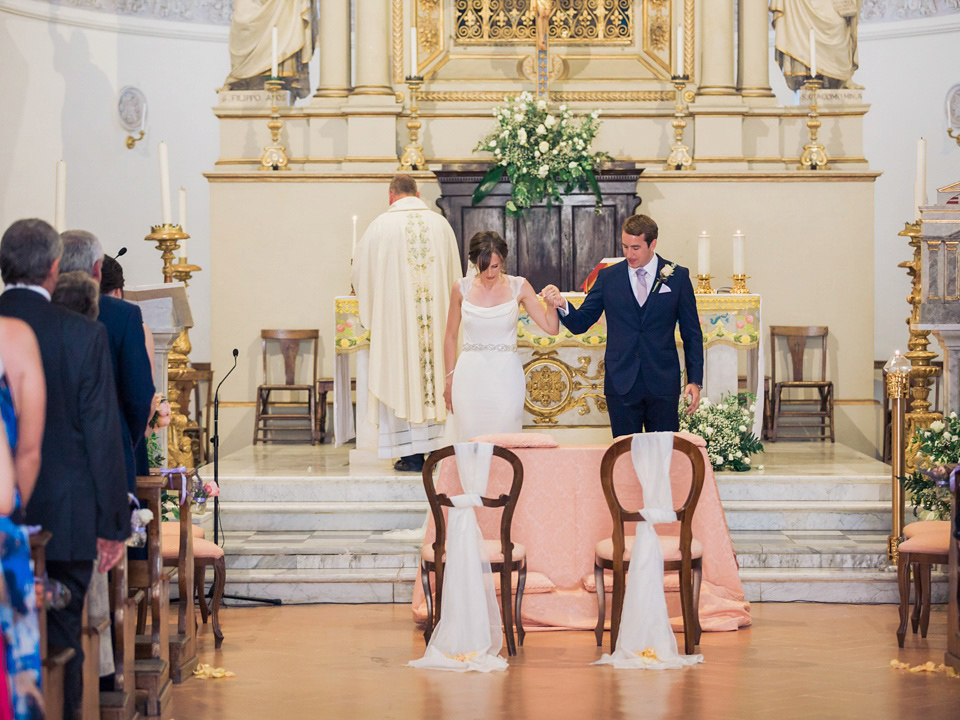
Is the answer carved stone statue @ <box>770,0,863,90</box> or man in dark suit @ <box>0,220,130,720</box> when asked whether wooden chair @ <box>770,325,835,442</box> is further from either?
man in dark suit @ <box>0,220,130,720</box>

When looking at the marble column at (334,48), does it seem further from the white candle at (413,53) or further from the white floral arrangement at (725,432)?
the white floral arrangement at (725,432)

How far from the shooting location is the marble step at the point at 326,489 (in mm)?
8109

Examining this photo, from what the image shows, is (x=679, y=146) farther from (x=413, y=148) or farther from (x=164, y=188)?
(x=164, y=188)

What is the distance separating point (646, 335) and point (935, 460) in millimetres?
1650

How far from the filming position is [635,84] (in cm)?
1134

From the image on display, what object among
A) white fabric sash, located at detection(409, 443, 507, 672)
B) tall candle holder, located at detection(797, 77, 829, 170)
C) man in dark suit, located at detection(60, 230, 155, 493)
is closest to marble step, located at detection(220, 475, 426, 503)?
white fabric sash, located at detection(409, 443, 507, 672)

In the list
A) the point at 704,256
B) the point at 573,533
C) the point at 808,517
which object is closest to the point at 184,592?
the point at 573,533

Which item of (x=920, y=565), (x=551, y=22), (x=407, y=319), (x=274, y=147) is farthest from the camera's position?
(x=551, y=22)

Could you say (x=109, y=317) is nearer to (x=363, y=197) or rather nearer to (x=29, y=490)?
(x=29, y=490)

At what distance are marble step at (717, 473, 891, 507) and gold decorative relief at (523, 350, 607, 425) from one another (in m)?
1.32

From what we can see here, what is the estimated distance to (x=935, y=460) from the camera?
665 centimetres

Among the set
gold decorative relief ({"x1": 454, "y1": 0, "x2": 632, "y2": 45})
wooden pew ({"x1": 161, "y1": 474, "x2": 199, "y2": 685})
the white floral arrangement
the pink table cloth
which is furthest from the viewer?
gold decorative relief ({"x1": 454, "y1": 0, "x2": 632, "y2": 45})

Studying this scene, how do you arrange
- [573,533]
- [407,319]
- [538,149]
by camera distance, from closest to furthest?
[573,533]
[407,319]
[538,149]

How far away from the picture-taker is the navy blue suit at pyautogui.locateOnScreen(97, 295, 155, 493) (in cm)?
463
